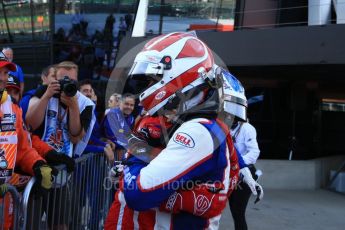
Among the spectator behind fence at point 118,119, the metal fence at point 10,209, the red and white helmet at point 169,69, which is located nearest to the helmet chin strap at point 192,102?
the red and white helmet at point 169,69

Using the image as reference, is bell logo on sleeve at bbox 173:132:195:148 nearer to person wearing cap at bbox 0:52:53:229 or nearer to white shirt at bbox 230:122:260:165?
person wearing cap at bbox 0:52:53:229

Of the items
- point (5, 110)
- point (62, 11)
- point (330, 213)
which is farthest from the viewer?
point (62, 11)

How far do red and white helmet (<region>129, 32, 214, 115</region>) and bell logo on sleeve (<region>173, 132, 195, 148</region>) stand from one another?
0.77 ft

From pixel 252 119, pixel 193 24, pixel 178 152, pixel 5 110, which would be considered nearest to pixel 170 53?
pixel 178 152

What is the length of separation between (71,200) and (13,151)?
3.05 ft

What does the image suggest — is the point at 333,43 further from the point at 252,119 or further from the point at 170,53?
the point at 170,53

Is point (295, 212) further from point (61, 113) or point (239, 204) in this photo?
point (61, 113)

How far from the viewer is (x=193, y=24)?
12555 mm

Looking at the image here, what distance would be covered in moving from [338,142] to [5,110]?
1356cm

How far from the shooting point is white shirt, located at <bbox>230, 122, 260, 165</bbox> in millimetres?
5910

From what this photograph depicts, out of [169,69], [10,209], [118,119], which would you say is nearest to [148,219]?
[169,69]

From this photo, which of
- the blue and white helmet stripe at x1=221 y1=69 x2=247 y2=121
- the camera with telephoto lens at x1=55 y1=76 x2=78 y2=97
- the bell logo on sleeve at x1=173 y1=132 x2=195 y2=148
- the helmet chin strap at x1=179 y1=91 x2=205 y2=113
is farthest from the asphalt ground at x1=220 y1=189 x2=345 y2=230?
the bell logo on sleeve at x1=173 y1=132 x2=195 y2=148

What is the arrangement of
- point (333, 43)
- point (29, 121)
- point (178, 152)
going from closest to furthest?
point (178, 152)
point (29, 121)
point (333, 43)

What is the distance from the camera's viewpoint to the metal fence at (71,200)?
3.04 meters
